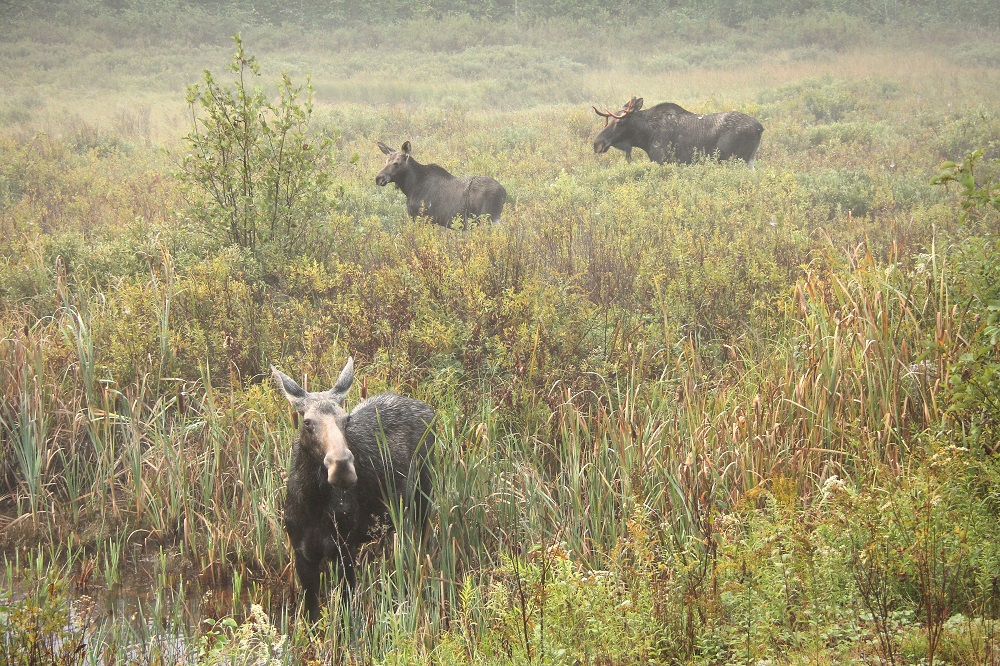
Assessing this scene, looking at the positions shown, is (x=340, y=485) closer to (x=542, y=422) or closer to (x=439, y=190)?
(x=542, y=422)

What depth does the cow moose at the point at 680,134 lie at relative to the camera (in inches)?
604

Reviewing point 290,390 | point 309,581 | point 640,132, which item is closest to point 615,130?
point 640,132

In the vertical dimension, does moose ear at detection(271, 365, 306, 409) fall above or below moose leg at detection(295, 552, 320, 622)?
above

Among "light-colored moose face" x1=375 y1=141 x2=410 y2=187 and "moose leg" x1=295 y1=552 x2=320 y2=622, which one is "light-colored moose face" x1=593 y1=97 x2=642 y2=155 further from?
"moose leg" x1=295 y1=552 x2=320 y2=622

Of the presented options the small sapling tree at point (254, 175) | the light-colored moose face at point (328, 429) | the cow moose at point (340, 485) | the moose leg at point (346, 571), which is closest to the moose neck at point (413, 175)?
the small sapling tree at point (254, 175)

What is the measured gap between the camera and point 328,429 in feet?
13.7

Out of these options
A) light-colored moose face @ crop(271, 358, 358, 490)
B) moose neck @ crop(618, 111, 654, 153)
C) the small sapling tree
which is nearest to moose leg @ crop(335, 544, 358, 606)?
light-colored moose face @ crop(271, 358, 358, 490)

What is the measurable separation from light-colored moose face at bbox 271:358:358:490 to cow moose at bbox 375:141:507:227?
7.38 metres

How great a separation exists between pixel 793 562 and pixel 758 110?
18.3 meters

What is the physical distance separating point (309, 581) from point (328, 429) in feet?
3.06

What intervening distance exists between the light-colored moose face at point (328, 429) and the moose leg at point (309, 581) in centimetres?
56

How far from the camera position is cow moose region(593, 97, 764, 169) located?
604 inches

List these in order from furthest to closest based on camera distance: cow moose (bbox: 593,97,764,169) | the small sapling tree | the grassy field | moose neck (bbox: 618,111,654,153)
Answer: moose neck (bbox: 618,111,654,153) → cow moose (bbox: 593,97,764,169) → the small sapling tree → the grassy field

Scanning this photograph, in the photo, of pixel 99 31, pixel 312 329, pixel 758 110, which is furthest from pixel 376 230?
pixel 99 31
